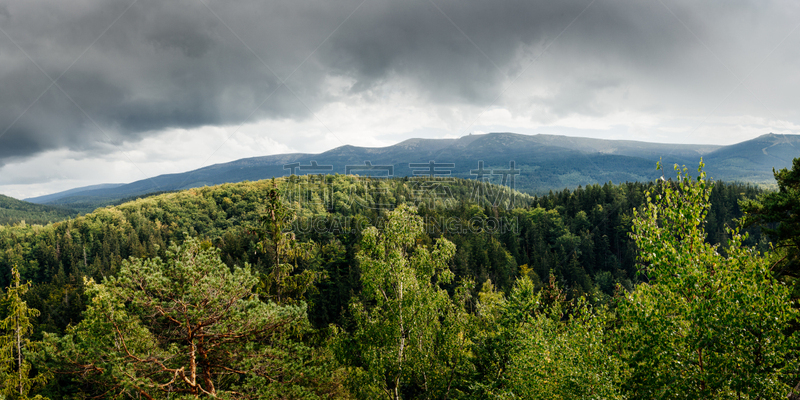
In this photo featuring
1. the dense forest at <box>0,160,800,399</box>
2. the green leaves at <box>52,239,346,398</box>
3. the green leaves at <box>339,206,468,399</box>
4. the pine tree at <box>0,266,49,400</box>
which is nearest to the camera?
the dense forest at <box>0,160,800,399</box>

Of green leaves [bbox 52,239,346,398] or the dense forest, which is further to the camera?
green leaves [bbox 52,239,346,398]

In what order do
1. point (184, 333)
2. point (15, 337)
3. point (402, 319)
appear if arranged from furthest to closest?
point (15, 337) < point (402, 319) < point (184, 333)

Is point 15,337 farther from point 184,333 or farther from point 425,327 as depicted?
point 425,327

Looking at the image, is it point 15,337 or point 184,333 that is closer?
point 184,333

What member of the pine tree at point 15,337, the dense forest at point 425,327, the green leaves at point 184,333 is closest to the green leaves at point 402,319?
the dense forest at point 425,327

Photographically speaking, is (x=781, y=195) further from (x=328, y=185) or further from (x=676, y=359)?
(x=328, y=185)

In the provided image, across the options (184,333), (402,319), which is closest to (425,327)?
(402,319)

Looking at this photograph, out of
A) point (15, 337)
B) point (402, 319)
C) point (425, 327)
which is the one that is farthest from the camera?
point (15, 337)

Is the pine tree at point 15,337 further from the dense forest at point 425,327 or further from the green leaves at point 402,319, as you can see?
the green leaves at point 402,319

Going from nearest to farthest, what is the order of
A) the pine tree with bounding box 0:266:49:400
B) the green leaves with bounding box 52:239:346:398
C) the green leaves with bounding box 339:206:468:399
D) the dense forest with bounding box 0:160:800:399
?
1. the dense forest with bounding box 0:160:800:399
2. the green leaves with bounding box 52:239:346:398
3. the green leaves with bounding box 339:206:468:399
4. the pine tree with bounding box 0:266:49:400

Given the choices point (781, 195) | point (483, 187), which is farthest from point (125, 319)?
point (483, 187)

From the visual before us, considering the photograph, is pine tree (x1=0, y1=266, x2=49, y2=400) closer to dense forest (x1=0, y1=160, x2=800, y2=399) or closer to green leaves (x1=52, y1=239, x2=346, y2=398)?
dense forest (x1=0, y1=160, x2=800, y2=399)

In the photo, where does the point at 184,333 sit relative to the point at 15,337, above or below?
above

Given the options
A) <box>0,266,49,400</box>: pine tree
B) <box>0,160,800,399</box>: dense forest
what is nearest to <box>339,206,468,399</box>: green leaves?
<box>0,160,800,399</box>: dense forest
